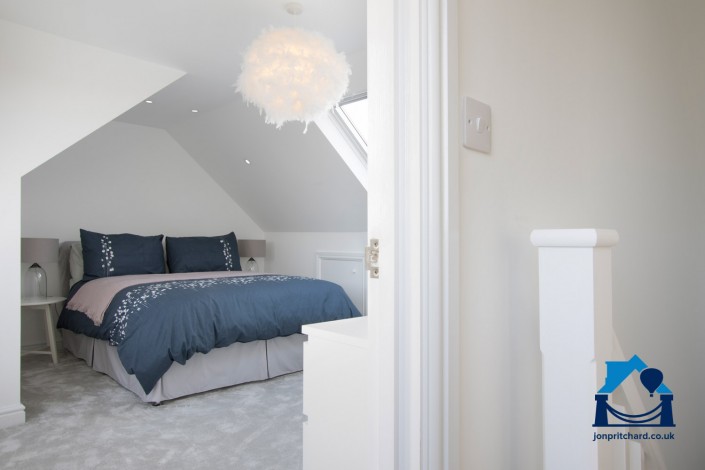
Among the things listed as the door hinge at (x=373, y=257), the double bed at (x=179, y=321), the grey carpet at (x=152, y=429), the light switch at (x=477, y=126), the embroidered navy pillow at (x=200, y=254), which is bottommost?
the grey carpet at (x=152, y=429)

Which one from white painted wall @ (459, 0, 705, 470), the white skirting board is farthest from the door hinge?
the white skirting board

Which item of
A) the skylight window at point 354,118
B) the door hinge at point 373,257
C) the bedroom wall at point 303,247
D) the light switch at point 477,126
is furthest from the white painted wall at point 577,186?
the bedroom wall at point 303,247

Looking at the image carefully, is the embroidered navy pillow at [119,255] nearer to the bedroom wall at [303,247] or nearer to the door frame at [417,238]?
the bedroom wall at [303,247]

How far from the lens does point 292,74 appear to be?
2.17 m

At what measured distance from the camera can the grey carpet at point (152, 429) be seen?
2.12 m

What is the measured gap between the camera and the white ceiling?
2568mm

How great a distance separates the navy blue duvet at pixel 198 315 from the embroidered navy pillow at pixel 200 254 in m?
1.08

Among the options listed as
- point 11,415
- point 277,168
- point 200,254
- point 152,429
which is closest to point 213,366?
point 152,429

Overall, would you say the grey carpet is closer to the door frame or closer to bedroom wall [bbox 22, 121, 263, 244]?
the door frame

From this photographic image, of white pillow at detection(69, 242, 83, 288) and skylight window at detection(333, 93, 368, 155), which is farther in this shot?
white pillow at detection(69, 242, 83, 288)

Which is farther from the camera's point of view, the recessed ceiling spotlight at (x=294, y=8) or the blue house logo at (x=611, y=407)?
the recessed ceiling spotlight at (x=294, y=8)

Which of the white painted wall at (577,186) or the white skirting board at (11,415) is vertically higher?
the white painted wall at (577,186)

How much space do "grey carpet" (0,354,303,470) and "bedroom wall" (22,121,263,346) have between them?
5.48 feet

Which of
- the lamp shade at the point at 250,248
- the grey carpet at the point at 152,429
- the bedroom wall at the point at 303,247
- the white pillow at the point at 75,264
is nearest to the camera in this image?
the grey carpet at the point at 152,429
